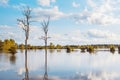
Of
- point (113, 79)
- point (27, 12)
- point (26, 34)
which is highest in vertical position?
point (27, 12)

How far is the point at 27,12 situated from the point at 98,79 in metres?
11.6

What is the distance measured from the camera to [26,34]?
2772 centimetres

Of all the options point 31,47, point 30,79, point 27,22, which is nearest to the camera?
point 30,79

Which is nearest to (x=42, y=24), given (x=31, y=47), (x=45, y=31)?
(x=45, y=31)

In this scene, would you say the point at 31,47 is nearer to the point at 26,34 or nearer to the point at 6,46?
the point at 6,46

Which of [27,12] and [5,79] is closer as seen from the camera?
[5,79]

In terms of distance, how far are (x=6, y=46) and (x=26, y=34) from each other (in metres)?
81.0

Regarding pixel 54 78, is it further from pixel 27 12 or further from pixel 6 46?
pixel 6 46

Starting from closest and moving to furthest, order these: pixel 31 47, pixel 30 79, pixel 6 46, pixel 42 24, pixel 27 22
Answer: pixel 30 79, pixel 27 22, pixel 42 24, pixel 6 46, pixel 31 47

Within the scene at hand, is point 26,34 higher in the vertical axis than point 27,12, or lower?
lower

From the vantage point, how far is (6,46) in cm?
10688

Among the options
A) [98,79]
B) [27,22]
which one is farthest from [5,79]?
[27,22]

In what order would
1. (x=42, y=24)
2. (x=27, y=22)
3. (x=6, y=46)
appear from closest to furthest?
(x=27, y=22) → (x=42, y=24) → (x=6, y=46)

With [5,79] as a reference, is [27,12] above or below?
above
